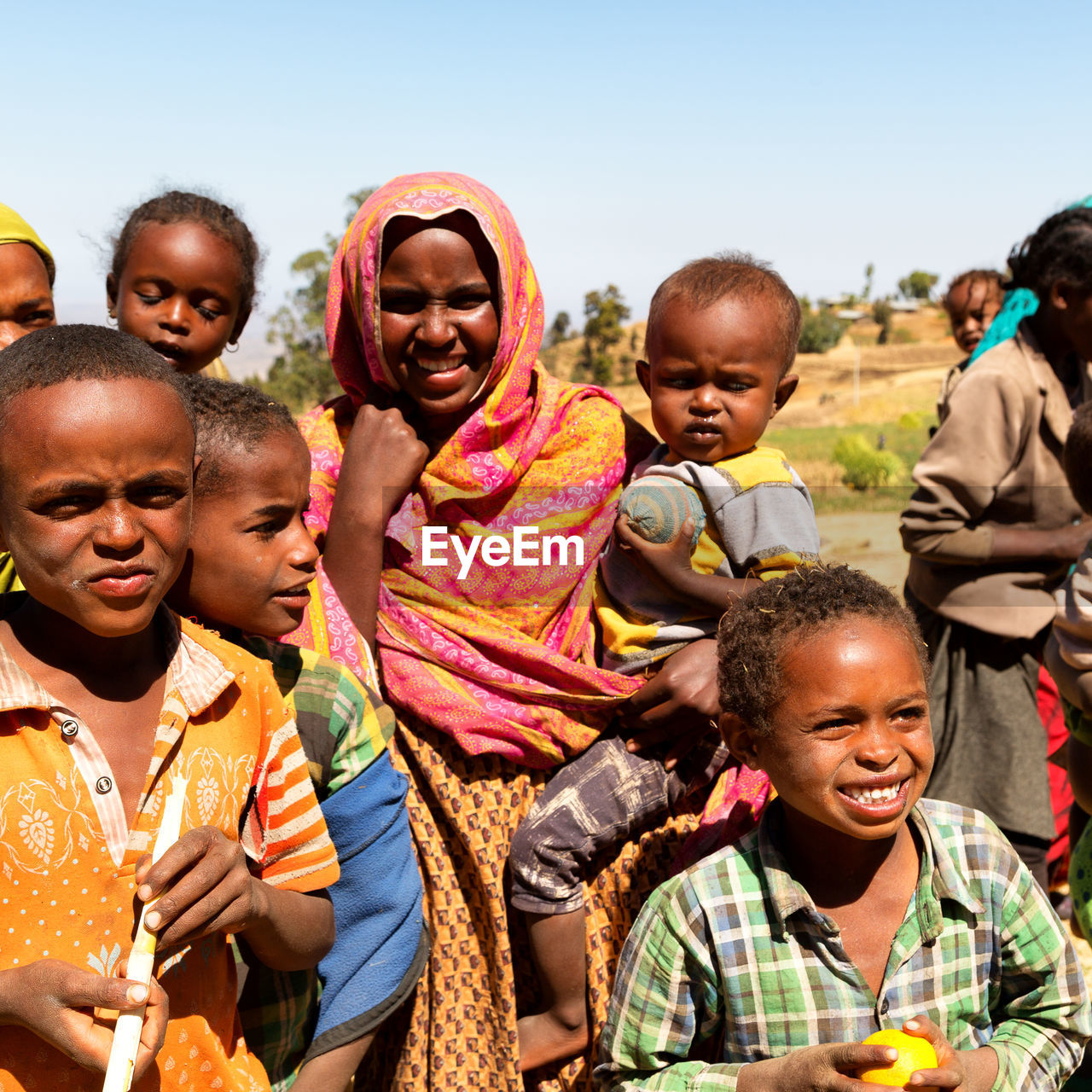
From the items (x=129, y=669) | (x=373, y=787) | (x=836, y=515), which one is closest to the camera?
(x=129, y=669)

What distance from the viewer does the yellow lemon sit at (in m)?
1.72

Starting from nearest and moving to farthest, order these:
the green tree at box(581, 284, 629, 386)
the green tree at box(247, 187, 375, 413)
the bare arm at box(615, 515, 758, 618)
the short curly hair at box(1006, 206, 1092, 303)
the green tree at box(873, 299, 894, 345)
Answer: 1. the bare arm at box(615, 515, 758, 618)
2. the short curly hair at box(1006, 206, 1092, 303)
3. the green tree at box(247, 187, 375, 413)
4. the green tree at box(581, 284, 629, 386)
5. the green tree at box(873, 299, 894, 345)

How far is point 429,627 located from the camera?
2.56m

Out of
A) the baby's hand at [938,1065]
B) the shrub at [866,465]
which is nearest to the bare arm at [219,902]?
the baby's hand at [938,1065]

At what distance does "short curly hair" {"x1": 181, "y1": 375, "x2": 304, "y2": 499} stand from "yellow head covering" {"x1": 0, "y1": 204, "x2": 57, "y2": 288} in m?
1.02

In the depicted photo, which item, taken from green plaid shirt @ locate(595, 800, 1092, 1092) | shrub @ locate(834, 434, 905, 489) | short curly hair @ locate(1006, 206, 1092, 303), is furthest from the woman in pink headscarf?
shrub @ locate(834, 434, 905, 489)

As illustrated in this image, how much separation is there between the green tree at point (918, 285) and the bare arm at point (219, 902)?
62.2 meters

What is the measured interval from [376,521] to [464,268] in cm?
61

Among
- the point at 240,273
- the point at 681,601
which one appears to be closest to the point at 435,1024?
the point at 681,601

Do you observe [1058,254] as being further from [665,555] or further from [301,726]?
[301,726]

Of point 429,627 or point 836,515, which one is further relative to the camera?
point 836,515

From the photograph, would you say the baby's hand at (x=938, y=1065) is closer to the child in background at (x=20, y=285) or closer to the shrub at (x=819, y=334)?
the child in background at (x=20, y=285)

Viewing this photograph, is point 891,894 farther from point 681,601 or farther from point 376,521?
point 376,521

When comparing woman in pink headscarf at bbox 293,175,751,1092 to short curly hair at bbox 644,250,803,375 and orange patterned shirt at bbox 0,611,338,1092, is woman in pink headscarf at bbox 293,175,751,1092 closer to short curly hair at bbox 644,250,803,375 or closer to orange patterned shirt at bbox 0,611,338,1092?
short curly hair at bbox 644,250,803,375
